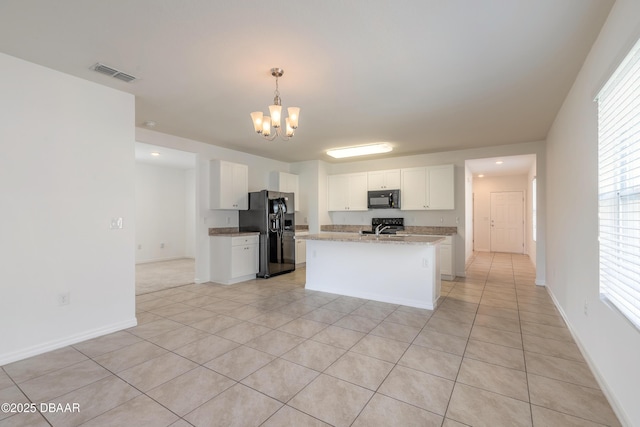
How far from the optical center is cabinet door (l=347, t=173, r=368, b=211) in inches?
254

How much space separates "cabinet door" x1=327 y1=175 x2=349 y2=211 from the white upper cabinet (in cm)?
61

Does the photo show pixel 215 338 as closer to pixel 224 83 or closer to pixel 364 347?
pixel 364 347

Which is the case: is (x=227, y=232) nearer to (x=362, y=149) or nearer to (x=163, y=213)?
(x=362, y=149)

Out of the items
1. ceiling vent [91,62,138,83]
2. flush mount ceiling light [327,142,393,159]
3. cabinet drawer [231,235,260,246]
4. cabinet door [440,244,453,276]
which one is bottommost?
cabinet door [440,244,453,276]

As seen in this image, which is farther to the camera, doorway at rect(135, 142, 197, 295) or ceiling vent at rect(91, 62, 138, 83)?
doorway at rect(135, 142, 197, 295)

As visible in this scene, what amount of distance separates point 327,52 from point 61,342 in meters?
3.54

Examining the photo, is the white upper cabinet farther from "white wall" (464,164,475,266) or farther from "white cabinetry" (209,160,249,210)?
"white cabinetry" (209,160,249,210)

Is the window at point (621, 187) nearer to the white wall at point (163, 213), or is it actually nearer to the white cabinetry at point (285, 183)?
the white cabinetry at point (285, 183)

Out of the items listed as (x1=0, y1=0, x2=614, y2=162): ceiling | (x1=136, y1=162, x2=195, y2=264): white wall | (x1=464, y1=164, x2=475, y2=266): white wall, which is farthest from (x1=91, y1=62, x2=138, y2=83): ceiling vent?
(x1=464, y1=164, x2=475, y2=266): white wall

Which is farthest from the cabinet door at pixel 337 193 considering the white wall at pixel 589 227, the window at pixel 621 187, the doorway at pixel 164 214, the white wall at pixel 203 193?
the window at pixel 621 187

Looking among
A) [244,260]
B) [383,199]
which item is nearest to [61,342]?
[244,260]

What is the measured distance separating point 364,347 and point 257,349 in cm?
98

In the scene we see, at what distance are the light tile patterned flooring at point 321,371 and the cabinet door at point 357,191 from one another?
3057 millimetres

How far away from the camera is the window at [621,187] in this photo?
1.61m
